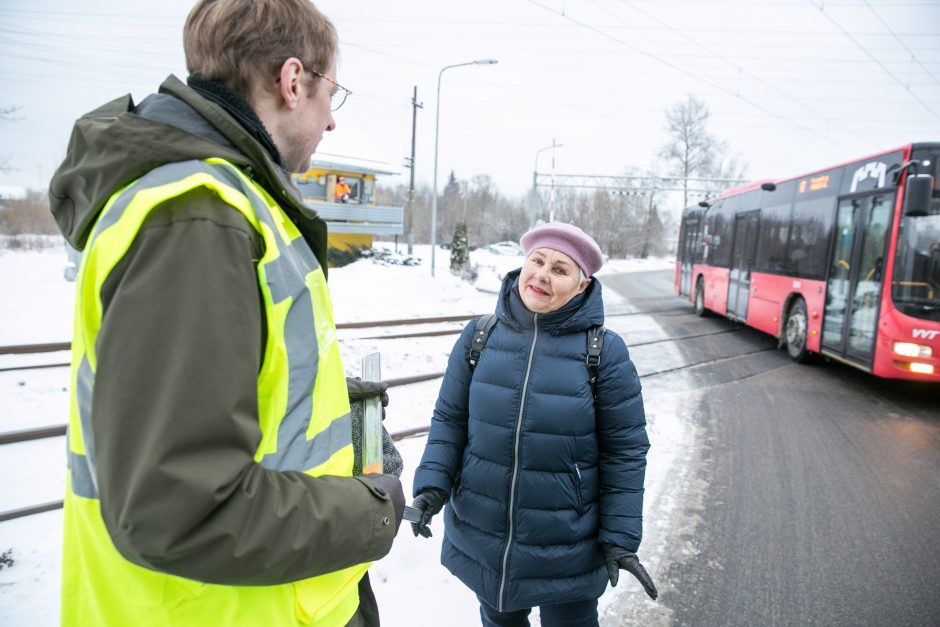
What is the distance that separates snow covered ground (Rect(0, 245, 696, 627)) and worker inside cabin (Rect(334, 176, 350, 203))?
1461 centimetres

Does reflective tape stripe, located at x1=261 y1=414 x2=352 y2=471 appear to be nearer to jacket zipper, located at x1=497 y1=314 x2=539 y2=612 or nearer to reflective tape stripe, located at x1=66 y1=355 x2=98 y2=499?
reflective tape stripe, located at x1=66 y1=355 x2=98 y2=499

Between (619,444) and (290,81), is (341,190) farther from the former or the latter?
(290,81)

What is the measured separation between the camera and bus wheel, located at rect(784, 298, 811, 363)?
399 inches

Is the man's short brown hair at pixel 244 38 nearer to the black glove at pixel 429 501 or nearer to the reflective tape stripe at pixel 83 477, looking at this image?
the reflective tape stripe at pixel 83 477

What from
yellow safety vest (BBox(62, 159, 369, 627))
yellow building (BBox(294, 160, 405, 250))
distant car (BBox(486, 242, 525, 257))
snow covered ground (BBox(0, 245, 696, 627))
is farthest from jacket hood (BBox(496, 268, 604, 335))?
distant car (BBox(486, 242, 525, 257))

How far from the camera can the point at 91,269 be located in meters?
0.99

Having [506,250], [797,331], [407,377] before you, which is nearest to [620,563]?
[407,377]

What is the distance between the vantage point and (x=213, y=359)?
3.00ft

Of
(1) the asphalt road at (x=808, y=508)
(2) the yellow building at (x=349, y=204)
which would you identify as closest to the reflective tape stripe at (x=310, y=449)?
(1) the asphalt road at (x=808, y=508)

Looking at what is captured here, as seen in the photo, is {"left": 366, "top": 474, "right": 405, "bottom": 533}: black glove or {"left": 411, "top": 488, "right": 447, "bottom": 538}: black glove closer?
{"left": 366, "top": 474, "right": 405, "bottom": 533}: black glove

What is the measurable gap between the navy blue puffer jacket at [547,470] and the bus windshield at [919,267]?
7252 mm

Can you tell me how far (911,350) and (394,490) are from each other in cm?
860

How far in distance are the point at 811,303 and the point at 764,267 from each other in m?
2.39

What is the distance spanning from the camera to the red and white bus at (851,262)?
298 inches
